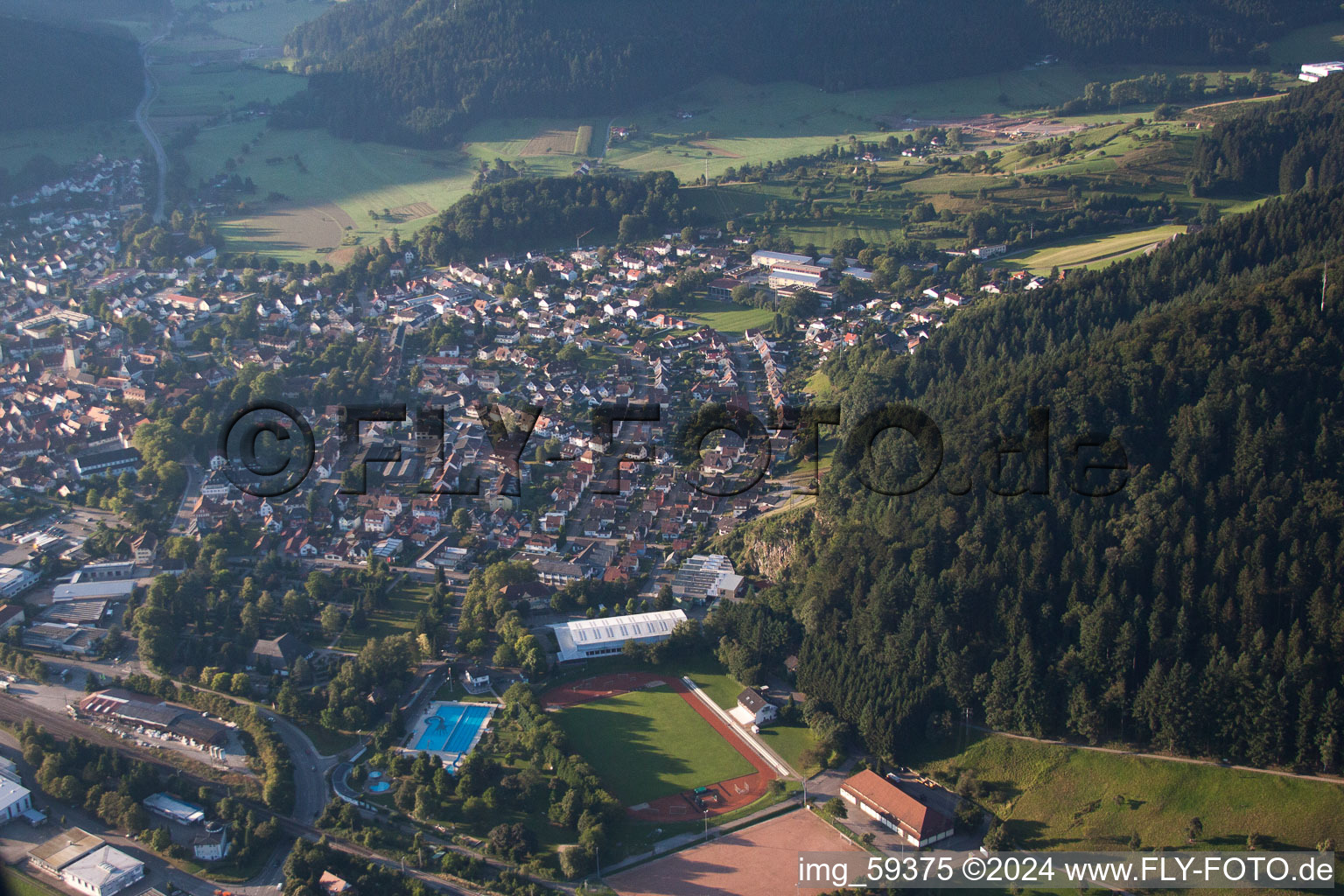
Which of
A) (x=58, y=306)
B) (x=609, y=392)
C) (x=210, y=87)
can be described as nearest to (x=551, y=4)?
(x=210, y=87)

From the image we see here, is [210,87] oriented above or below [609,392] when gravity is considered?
above

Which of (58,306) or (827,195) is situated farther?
(827,195)

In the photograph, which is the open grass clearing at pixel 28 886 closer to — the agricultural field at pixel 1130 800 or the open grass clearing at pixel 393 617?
the open grass clearing at pixel 393 617

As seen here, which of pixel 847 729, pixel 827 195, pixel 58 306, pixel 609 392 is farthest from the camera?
pixel 827 195

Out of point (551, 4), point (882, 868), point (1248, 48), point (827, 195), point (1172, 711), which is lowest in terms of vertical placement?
point (882, 868)

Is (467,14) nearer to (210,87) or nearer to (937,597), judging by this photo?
(210,87)

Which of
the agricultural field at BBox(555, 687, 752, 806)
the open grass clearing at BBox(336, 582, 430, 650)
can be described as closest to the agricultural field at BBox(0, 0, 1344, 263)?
the open grass clearing at BBox(336, 582, 430, 650)

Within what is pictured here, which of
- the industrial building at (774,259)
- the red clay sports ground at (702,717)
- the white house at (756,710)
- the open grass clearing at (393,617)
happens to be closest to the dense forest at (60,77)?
the industrial building at (774,259)

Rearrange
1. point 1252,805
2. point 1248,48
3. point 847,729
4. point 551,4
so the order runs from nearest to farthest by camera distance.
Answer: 1. point 1252,805
2. point 847,729
3. point 1248,48
4. point 551,4
